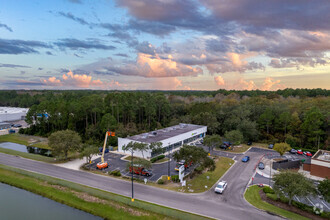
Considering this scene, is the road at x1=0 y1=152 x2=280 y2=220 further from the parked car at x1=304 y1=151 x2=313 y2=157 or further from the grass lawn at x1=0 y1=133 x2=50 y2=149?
the grass lawn at x1=0 y1=133 x2=50 y2=149

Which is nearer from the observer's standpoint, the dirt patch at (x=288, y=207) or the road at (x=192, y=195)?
the dirt patch at (x=288, y=207)

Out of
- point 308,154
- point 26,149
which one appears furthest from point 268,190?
point 26,149

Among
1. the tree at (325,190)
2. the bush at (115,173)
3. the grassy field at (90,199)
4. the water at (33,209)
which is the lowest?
the water at (33,209)

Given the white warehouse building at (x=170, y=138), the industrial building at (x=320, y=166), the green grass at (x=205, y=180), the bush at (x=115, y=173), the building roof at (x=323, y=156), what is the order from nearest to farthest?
the green grass at (x=205, y=180) < the bush at (x=115, y=173) < the industrial building at (x=320, y=166) < the building roof at (x=323, y=156) < the white warehouse building at (x=170, y=138)

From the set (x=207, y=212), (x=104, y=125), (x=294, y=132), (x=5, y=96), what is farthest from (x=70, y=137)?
(x=5, y=96)

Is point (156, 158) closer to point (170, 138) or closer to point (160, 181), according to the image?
point (170, 138)

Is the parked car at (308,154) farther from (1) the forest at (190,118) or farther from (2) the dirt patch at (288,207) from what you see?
(2) the dirt patch at (288,207)

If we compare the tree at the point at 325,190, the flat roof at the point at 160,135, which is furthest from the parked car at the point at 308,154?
the tree at the point at 325,190

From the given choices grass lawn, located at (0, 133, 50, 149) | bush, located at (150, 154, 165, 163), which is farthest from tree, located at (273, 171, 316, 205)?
grass lawn, located at (0, 133, 50, 149)
